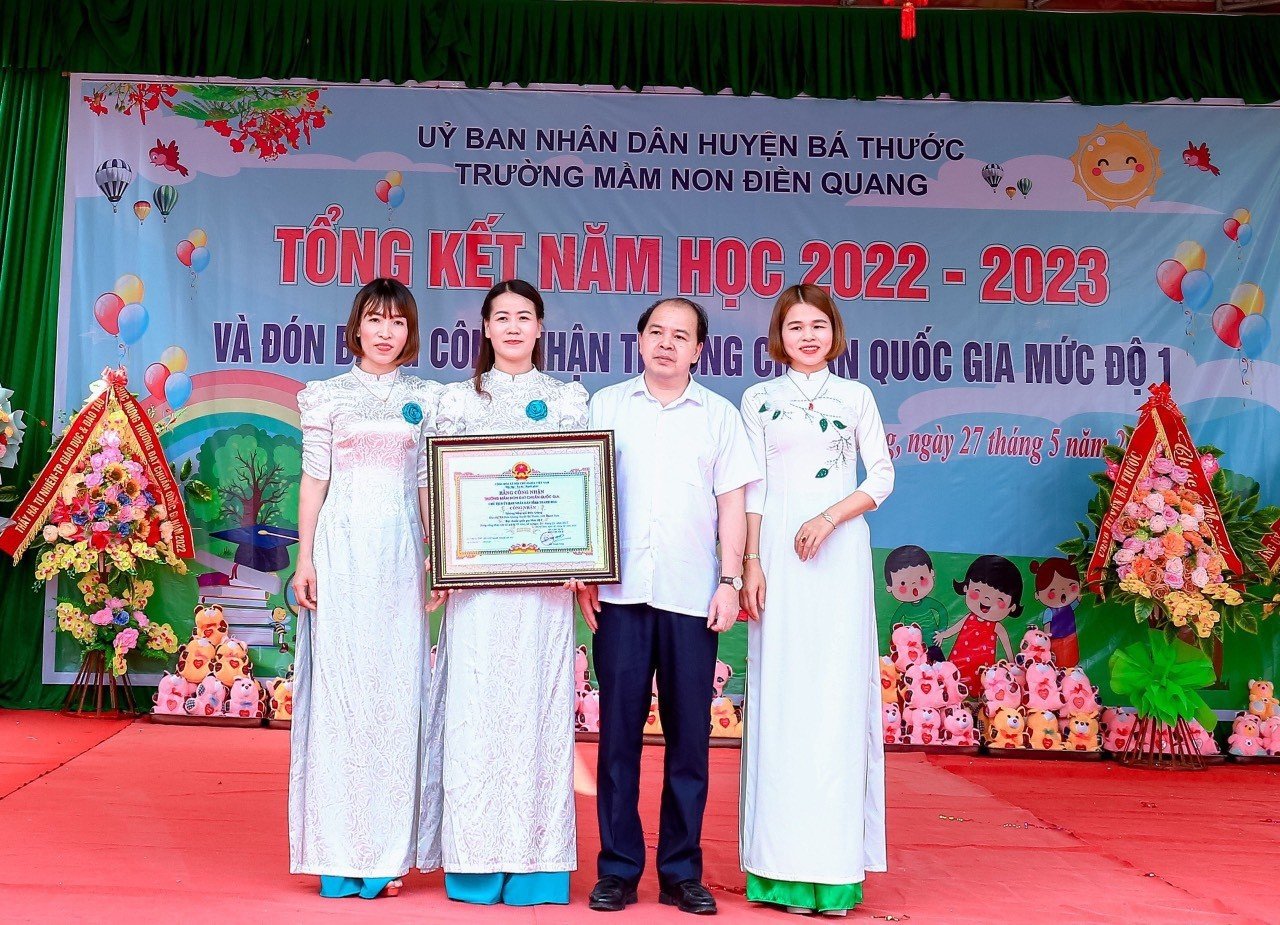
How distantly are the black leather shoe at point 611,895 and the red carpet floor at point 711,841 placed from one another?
4 cm

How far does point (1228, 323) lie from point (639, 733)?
162 inches

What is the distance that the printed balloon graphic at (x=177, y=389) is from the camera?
5.74m

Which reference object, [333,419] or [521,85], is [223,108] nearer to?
[521,85]

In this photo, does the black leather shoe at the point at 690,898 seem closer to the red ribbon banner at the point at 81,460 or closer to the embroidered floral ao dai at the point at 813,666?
the embroidered floral ao dai at the point at 813,666

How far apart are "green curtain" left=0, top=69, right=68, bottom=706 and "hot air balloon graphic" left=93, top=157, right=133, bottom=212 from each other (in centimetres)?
22

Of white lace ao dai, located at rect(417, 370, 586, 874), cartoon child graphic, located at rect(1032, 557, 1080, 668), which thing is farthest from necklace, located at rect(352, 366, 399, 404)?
cartoon child graphic, located at rect(1032, 557, 1080, 668)

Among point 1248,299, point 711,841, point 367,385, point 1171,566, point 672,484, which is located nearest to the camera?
point 672,484

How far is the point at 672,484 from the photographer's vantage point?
2930 mm

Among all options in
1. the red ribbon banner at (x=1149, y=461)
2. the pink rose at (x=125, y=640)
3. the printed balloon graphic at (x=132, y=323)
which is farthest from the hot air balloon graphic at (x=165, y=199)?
the red ribbon banner at (x=1149, y=461)

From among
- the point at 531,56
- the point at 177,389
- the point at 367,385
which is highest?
the point at 531,56

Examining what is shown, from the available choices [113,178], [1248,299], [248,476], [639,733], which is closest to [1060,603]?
[1248,299]

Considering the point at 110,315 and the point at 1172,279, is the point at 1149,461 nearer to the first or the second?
the point at 1172,279

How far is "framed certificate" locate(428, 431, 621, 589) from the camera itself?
286cm

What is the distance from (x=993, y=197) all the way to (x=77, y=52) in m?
4.25
